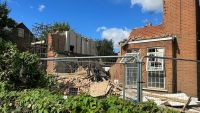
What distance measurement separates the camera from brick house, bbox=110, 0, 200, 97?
2034cm

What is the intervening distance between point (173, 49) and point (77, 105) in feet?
58.2

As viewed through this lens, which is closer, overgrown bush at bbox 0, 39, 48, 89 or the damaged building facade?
overgrown bush at bbox 0, 39, 48, 89

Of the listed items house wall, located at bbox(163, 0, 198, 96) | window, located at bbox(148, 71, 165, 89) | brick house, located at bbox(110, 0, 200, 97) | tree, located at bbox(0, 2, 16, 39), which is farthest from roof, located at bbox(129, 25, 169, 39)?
tree, located at bbox(0, 2, 16, 39)

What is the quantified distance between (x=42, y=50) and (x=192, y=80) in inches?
733

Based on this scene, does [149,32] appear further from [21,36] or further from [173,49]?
[21,36]

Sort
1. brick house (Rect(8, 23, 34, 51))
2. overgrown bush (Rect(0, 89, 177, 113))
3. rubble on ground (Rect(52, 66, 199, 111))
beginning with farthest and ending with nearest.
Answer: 1. brick house (Rect(8, 23, 34, 51))
2. rubble on ground (Rect(52, 66, 199, 111))
3. overgrown bush (Rect(0, 89, 177, 113))

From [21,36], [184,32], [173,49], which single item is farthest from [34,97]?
[21,36]

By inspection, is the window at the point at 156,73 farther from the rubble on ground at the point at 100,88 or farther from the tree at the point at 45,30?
the tree at the point at 45,30

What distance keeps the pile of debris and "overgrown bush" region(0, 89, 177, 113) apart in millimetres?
9008

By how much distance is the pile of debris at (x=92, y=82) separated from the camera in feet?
58.6

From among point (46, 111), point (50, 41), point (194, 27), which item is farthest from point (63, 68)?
point (50, 41)

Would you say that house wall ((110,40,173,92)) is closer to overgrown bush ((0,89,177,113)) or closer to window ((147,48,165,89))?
window ((147,48,165,89))

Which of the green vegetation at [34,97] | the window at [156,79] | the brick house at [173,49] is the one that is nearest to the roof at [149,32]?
the brick house at [173,49]

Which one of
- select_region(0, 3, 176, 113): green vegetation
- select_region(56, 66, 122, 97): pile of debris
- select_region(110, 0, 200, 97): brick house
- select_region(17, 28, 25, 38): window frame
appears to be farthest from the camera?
select_region(17, 28, 25, 38): window frame
